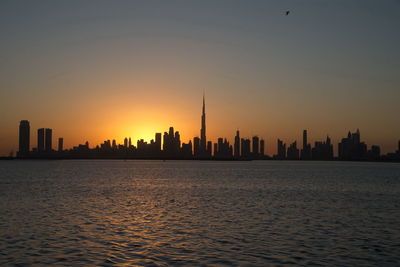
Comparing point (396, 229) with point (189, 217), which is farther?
point (189, 217)

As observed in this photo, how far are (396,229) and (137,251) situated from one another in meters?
21.3

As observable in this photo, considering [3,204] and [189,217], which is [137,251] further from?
[3,204]

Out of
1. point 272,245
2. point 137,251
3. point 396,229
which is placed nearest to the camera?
point 137,251

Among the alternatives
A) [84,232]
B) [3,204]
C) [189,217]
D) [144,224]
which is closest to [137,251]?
[84,232]

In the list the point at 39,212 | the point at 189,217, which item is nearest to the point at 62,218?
the point at 39,212

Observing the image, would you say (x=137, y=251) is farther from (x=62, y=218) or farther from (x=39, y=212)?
(x=39, y=212)

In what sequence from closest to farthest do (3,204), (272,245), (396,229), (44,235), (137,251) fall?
(137,251) → (272,245) → (44,235) → (396,229) → (3,204)

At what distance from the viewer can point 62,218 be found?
130ft

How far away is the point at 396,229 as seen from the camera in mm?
35188

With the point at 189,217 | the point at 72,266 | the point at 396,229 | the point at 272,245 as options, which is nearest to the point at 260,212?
the point at 189,217

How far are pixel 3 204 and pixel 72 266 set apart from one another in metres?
33.1

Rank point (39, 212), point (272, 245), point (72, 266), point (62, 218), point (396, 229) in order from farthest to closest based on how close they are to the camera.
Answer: point (39, 212)
point (62, 218)
point (396, 229)
point (272, 245)
point (72, 266)

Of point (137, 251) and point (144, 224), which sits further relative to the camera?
point (144, 224)

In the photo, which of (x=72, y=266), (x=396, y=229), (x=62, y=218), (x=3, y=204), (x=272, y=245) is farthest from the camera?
(x=3, y=204)
